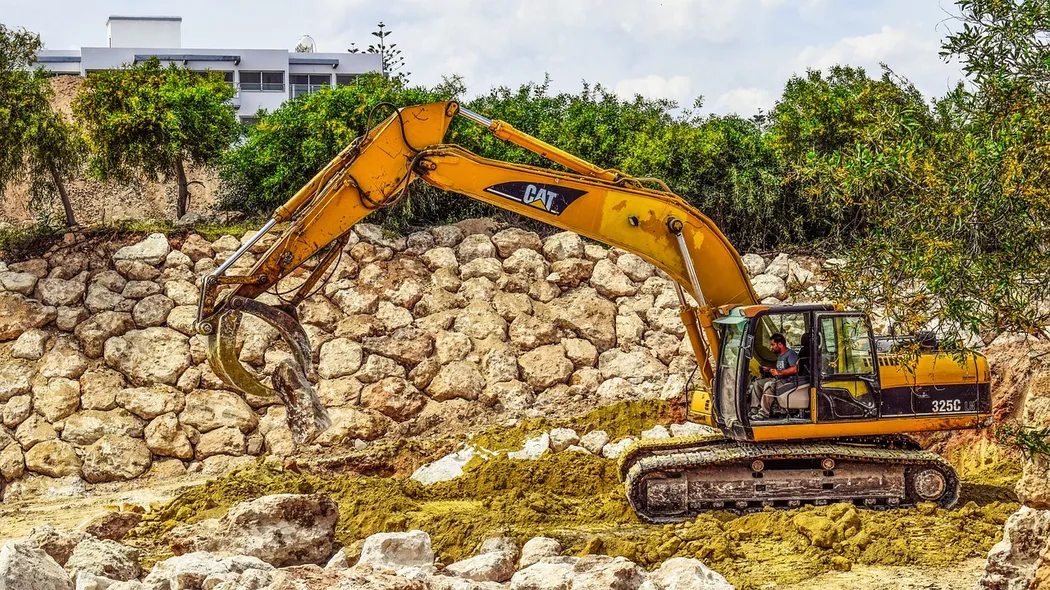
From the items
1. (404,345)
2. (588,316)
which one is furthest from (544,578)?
(588,316)

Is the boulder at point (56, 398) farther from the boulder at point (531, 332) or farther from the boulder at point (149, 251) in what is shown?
the boulder at point (531, 332)

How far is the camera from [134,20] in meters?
39.3

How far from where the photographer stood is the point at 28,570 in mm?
6199

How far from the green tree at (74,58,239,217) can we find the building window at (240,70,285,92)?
2298 cm

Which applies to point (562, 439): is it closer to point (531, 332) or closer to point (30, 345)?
point (531, 332)

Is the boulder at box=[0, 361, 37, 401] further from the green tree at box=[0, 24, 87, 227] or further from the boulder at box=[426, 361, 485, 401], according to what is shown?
the boulder at box=[426, 361, 485, 401]

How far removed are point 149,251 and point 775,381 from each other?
9642 mm

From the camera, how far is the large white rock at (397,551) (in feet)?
23.8

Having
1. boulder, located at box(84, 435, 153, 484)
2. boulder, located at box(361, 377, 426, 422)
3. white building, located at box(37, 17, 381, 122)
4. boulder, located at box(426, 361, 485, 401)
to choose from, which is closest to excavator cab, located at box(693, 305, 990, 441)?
boulder, located at box(426, 361, 485, 401)

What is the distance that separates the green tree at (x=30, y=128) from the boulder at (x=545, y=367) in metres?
7.50

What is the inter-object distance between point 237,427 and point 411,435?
2204 mm

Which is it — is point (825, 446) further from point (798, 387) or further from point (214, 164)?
point (214, 164)

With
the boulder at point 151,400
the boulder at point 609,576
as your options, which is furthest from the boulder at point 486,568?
the boulder at point 151,400

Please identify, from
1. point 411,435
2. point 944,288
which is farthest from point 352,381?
point 944,288
